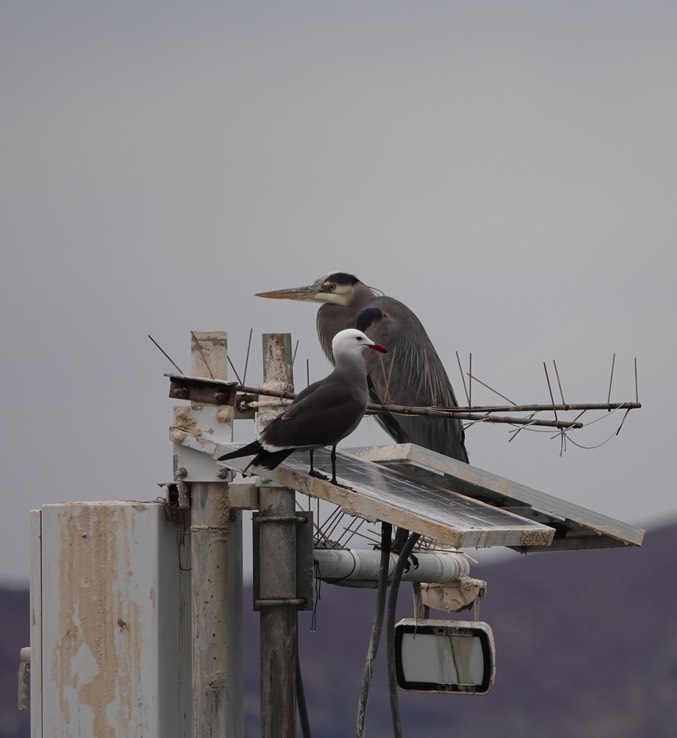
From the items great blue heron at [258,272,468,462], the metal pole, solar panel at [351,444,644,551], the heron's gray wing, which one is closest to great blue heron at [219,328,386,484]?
the metal pole

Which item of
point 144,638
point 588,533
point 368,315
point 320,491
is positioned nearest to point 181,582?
point 144,638

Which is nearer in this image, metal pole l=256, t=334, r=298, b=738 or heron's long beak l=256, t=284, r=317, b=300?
metal pole l=256, t=334, r=298, b=738

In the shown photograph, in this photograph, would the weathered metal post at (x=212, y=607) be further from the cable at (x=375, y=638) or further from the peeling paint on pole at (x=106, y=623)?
the cable at (x=375, y=638)

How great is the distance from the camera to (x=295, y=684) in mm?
4395

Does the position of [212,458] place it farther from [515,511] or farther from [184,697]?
[515,511]

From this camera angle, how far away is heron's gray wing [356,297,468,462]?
999 centimetres

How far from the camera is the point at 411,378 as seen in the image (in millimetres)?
10422

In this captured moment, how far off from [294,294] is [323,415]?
5955 mm

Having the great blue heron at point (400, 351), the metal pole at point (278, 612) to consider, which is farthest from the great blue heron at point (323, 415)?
the great blue heron at point (400, 351)

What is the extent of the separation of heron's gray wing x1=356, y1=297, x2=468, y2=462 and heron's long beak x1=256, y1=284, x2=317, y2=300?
46 centimetres

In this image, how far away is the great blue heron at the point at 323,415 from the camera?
409 cm

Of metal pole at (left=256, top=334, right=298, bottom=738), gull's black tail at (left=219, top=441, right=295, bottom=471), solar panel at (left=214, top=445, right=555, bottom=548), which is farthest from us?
metal pole at (left=256, top=334, right=298, bottom=738)

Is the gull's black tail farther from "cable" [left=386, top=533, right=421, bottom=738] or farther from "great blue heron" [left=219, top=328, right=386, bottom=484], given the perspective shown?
"cable" [left=386, top=533, right=421, bottom=738]

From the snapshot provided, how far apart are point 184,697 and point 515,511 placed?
4.71 feet
